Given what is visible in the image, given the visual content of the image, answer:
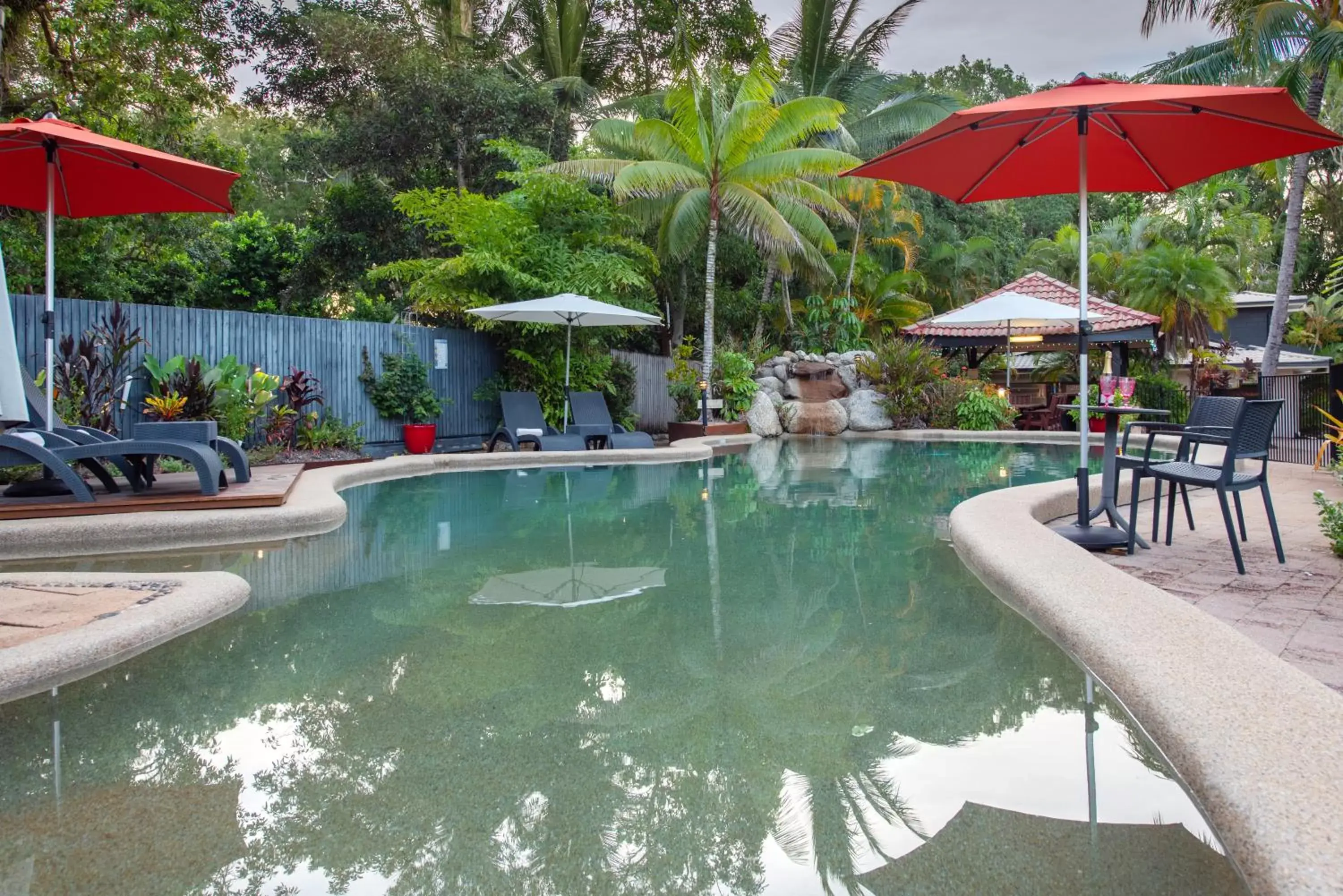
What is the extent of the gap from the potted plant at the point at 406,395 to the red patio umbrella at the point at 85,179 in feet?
13.9

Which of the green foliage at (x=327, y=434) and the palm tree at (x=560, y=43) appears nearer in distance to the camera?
the green foliage at (x=327, y=434)

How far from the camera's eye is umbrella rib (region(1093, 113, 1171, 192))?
16.4 feet

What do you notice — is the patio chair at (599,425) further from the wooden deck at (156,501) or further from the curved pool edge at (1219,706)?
the curved pool edge at (1219,706)

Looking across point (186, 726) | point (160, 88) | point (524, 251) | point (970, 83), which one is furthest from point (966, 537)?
point (970, 83)

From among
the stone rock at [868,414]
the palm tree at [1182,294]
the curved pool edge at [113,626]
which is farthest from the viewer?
the palm tree at [1182,294]

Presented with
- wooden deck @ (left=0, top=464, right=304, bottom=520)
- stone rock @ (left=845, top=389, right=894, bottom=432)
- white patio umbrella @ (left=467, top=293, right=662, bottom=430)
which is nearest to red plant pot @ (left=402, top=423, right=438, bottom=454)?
white patio umbrella @ (left=467, top=293, right=662, bottom=430)

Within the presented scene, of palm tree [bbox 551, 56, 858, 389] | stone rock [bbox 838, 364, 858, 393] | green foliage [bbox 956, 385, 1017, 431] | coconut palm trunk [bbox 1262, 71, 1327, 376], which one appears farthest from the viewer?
stone rock [bbox 838, 364, 858, 393]

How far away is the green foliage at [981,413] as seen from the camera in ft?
52.3

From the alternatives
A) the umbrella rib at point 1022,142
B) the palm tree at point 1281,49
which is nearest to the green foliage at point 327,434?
the umbrella rib at point 1022,142

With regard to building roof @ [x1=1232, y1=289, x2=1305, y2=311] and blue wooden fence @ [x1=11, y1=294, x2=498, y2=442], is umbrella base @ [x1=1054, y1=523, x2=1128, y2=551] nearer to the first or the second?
blue wooden fence @ [x1=11, y1=294, x2=498, y2=442]

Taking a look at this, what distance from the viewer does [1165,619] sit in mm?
3016

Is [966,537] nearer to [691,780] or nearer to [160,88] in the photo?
[691,780]

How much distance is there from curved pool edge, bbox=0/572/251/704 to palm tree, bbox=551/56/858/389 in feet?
37.5

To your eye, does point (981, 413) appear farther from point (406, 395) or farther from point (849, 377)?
point (406, 395)
